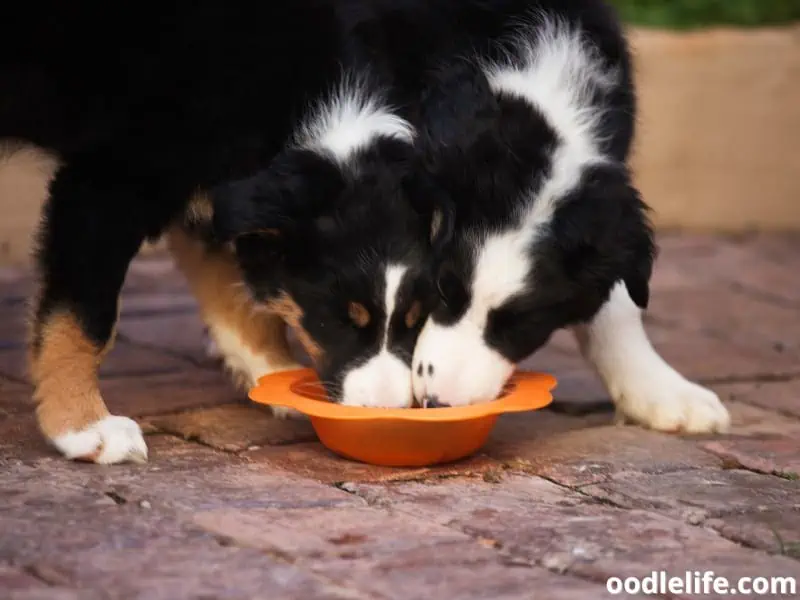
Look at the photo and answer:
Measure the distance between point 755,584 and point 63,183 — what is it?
1773mm

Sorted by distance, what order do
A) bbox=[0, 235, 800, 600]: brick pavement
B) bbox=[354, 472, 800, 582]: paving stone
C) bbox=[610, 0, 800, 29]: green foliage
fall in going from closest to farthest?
bbox=[0, 235, 800, 600]: brick pavement, bbox=[354, 472, 800, 582]: paving stone, bbox=[610, 0, 800, 29]: green foliage

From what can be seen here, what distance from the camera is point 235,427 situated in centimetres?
332

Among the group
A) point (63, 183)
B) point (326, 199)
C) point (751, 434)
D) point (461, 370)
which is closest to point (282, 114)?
point (326, 199)

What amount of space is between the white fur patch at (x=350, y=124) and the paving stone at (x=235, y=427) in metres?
0.70

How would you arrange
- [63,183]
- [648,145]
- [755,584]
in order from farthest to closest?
[648,145] < [63,183] < [755,584]

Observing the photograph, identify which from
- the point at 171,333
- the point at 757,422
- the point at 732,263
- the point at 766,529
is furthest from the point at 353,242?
the point at 732,263

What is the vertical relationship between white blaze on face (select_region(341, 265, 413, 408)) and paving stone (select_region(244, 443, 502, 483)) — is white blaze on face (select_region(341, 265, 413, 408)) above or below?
above

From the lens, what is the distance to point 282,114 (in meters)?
3.19

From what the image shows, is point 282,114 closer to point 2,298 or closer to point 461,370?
point 461,370

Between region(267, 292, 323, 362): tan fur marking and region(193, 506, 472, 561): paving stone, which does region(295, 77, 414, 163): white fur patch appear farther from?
region(193, 506, 472, 561): paving stone

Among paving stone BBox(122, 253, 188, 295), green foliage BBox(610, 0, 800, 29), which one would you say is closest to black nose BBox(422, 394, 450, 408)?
paving stone BBox(122, 253, 188, 295)

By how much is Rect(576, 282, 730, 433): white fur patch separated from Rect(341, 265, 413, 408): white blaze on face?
0.66 meters

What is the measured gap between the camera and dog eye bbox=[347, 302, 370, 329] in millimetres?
2988

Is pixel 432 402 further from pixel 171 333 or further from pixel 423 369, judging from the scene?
pixel 171 333
